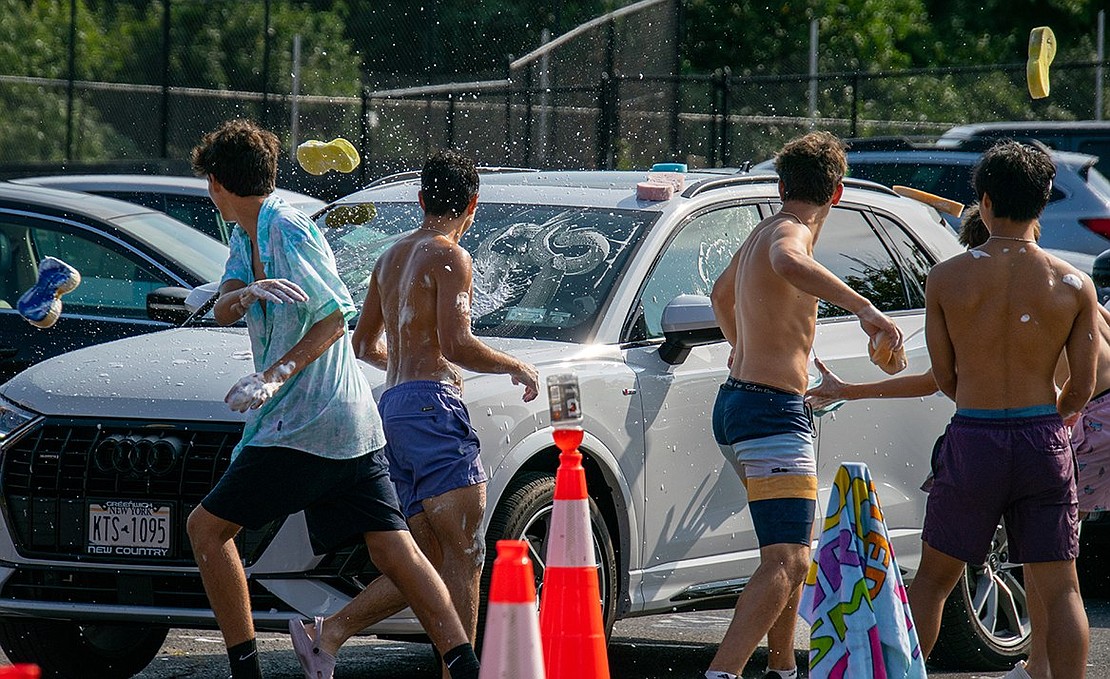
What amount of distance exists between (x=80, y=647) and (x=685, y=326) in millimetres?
2442

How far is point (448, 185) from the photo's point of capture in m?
5.92

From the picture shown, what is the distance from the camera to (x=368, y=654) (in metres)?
7.58

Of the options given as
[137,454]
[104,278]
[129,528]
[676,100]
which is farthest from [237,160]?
[676,100]

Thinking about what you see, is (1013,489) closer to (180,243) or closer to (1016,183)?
(1016,183)

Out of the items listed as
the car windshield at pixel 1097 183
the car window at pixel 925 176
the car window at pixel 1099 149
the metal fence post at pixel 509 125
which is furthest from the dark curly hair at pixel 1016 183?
the metal fence post at pixel 509 125

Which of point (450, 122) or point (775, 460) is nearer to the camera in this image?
point (775, 460)

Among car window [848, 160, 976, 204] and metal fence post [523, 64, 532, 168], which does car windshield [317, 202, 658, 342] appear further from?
metal fence post [523, 64, 532, 168]

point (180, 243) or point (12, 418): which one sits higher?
point (180, 243)

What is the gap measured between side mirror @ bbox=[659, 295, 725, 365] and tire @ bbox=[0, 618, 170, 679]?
2.01 metres

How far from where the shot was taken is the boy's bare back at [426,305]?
5727 mm

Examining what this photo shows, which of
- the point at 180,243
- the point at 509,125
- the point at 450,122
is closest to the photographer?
the point at 180,243

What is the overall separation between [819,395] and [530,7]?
28288mm

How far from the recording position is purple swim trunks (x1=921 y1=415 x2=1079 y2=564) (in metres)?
5.49

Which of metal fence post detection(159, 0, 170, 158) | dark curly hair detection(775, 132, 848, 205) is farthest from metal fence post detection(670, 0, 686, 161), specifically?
dark curly hair detection(775, 132, 848, 205)
